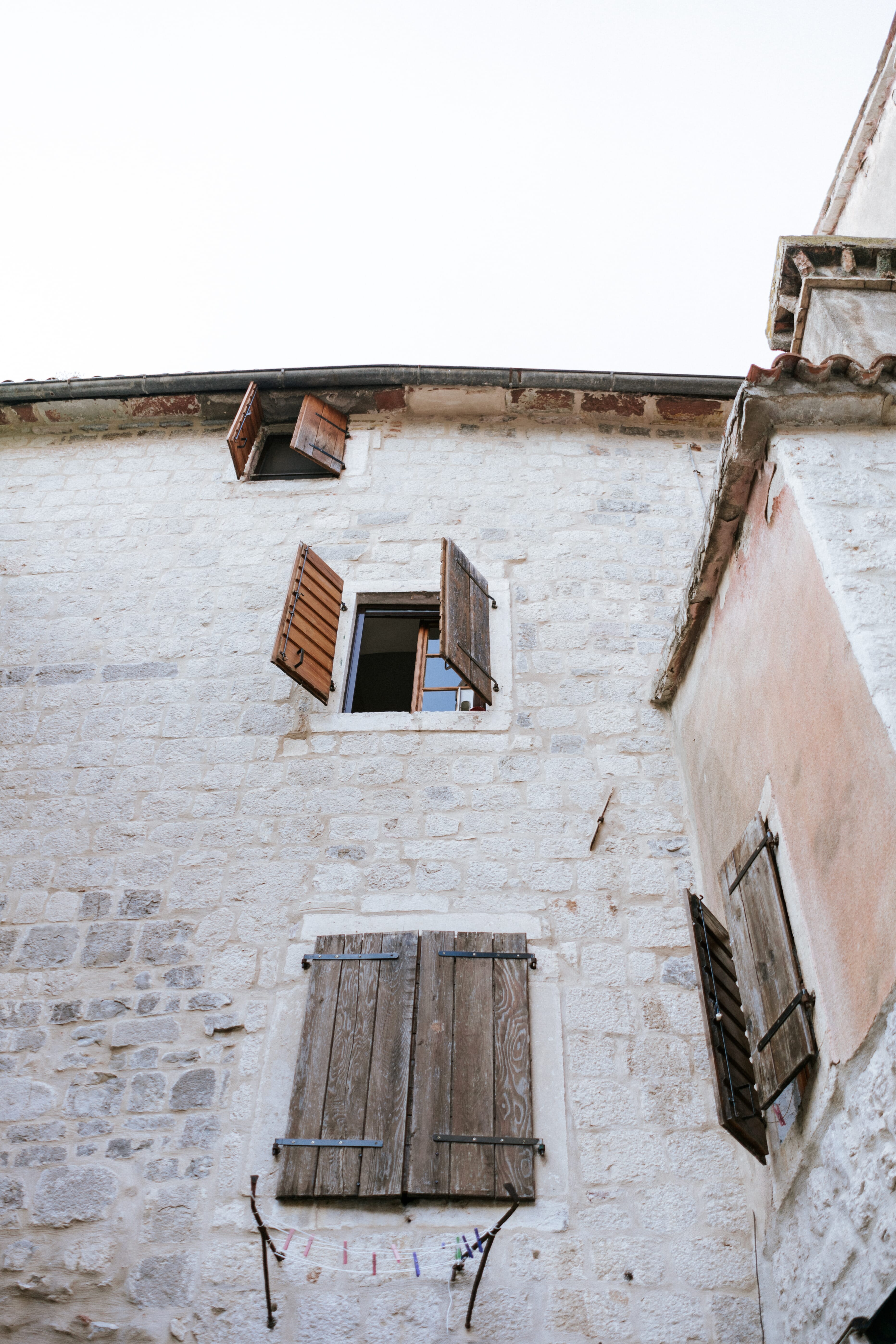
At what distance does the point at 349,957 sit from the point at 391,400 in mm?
4198

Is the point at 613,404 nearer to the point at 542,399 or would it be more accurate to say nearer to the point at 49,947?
the point at 542,399

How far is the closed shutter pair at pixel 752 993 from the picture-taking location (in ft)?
10.8

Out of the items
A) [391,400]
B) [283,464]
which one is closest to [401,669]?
[283,464]

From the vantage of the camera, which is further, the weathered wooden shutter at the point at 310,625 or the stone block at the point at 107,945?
the weathered wooden shutter at the point at 310,625

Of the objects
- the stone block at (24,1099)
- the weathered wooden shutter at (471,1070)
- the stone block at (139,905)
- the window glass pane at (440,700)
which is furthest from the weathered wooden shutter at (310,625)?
the stone block at (24,1099)

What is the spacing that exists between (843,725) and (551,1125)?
1.98 m

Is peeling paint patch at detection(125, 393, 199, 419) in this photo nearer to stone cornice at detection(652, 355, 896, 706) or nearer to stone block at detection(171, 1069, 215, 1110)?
stone cornice at detection(652, 355, 896, 706)

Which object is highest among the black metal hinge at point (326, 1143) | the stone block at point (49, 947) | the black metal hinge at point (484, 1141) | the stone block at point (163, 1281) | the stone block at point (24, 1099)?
the stone block at point (49, 947)

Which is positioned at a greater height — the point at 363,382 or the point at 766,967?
the point at 363,382

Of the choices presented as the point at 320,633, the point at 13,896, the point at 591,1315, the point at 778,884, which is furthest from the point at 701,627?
the point at 13,896

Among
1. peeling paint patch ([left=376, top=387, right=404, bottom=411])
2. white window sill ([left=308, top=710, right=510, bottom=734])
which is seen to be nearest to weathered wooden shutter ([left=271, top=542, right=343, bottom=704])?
white window sill ([left=308, top=710, right=510, bottom=734])

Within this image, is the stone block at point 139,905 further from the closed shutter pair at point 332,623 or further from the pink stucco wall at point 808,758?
the pink stucco wall at point 808,758

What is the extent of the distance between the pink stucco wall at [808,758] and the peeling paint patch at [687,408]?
2.88 metres

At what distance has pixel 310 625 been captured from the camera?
18.1 feet
